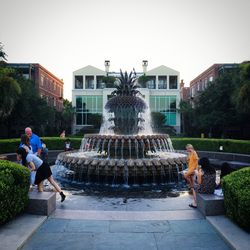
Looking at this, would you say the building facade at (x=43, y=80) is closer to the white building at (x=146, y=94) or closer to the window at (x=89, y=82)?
the white building at (x=146, y=94)

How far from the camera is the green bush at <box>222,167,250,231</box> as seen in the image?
17.8ft

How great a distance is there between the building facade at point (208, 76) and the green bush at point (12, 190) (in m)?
39.9

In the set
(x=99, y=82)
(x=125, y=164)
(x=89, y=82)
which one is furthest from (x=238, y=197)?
(x=89, y=82)

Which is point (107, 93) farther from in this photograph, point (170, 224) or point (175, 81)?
point (170, 224)

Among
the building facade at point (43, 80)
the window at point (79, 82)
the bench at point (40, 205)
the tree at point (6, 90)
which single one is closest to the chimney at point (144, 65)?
the window at point (79, 82)

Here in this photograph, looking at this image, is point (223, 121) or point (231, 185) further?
point (223, 121)

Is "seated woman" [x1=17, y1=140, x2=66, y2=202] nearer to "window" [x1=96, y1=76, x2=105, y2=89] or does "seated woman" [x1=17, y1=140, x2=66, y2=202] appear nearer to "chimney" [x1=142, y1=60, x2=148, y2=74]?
"window" [x1=96, y1=76, x2=105, y2=89]

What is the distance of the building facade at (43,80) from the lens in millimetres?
50656

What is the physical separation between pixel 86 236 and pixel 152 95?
165 feet

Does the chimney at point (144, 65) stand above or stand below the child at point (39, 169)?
above

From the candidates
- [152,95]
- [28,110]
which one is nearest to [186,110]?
[152,95]

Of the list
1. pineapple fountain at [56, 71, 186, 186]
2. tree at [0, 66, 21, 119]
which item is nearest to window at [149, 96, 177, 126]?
tree at [0, 66, 21, 119]

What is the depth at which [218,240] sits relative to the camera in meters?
5.54

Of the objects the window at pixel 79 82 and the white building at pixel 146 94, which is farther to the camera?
the window at pixel 79 82
